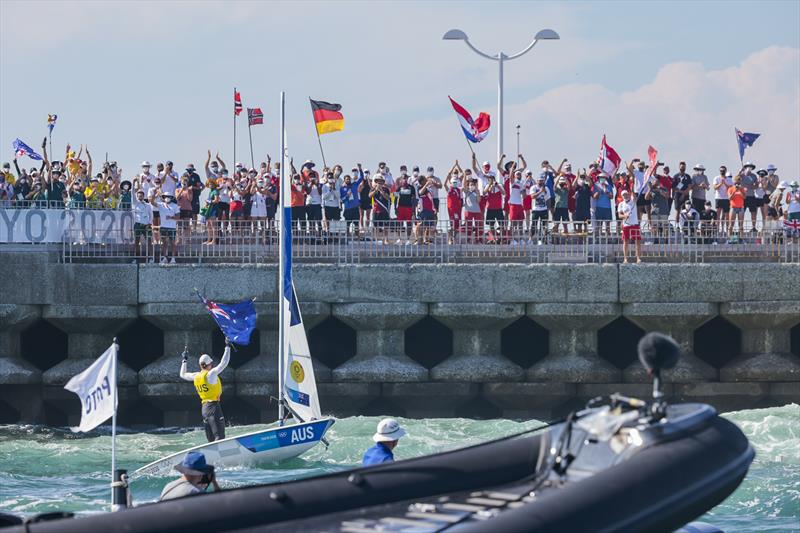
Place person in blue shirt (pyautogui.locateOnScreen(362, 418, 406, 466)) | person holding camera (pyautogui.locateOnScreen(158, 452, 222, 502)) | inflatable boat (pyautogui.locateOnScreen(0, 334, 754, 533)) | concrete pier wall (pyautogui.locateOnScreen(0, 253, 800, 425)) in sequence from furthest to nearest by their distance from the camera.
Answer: concrete pier wall (pyautogui.locateOnScreen(0, 253, 800, 425)), person in blue shirt (pyautogui.locateOnScreen(362, 418, 406, 466)), person holding camera (pyautogui.locateOnScreen(158, 452, 222, 502)), inflatable boat (pyautogui.locateOnScreen(0, 334, 754, 533))

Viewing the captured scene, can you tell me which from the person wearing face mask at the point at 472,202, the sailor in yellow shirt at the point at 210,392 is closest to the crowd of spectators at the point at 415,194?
the person wearing face mask at the point at 472,202

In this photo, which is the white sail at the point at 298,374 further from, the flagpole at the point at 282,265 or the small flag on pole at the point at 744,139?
the small flag on pole at the point at 744,139

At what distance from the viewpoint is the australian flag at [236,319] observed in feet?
74.1

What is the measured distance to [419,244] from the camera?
2598 cm

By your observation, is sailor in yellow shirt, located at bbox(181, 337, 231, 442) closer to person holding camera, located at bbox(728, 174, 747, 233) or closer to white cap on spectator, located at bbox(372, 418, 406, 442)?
white cap on spectator, located at bbox(372, 418, 406, 442)

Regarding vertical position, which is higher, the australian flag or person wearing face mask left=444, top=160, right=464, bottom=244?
person wearing face mask left=444, top=160, right=464, bottom=244

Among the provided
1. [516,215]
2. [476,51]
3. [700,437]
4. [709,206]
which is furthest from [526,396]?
[700,437]

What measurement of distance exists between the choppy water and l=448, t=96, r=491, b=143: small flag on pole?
8270 millimetres

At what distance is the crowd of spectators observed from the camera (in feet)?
87.1

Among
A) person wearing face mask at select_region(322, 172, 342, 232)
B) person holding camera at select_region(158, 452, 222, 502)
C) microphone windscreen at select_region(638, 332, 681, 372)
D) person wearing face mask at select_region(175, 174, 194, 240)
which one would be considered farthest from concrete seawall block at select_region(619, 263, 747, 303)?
microphone windscreen at select_region(638, 332, 681, 372)

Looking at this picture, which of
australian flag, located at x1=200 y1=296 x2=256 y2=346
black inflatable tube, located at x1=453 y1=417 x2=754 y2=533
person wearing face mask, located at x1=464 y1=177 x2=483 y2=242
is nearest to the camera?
black inflatable tube, located at x1=453 y1=417 x2=754 y2=533

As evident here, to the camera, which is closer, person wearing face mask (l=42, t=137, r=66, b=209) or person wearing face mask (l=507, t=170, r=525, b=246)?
person wearing face mask (l=42, t=137, r=66, b=209)

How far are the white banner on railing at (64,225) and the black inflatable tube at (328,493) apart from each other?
55.5 ft

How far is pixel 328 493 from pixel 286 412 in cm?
1289
